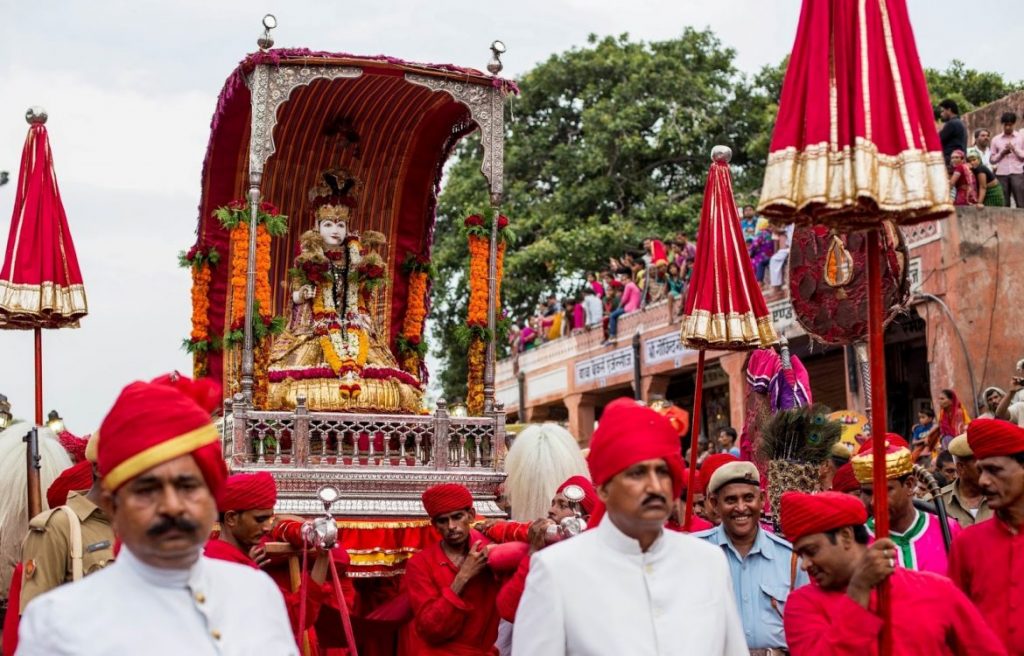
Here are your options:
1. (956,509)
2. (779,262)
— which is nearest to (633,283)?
(779,262)

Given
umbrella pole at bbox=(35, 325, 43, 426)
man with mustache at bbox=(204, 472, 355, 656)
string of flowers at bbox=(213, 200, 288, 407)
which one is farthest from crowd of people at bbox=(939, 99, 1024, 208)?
man with mustache at bbox=(204, 472, 355, 656)

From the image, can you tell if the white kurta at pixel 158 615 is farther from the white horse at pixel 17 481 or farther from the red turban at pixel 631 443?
the white horse at pixel 17 481

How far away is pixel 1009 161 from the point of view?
55.4 ft

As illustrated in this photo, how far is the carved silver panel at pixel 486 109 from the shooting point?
11414mm

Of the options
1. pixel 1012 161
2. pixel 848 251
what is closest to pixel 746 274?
pixel 848 251

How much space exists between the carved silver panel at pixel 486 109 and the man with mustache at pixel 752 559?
5.64m

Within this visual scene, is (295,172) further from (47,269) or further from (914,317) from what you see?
(914,317)

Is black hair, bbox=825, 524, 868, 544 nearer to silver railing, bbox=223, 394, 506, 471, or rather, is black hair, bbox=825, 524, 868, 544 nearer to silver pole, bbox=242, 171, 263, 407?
silver railing, bbox=223, 394, 506, 471

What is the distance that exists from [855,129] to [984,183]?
12.9 meters

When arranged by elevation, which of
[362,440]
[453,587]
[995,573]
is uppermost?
[362,440]

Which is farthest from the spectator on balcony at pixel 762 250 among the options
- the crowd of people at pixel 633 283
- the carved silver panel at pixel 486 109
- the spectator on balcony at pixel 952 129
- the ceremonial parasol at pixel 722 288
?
the ceremonial parasol at pixel 722 288

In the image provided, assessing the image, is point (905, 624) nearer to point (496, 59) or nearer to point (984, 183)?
point (496, 59)

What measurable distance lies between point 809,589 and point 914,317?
14215mm

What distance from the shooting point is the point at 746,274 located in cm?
845
